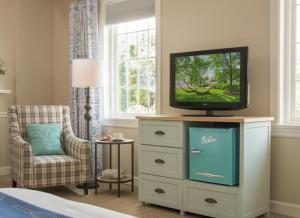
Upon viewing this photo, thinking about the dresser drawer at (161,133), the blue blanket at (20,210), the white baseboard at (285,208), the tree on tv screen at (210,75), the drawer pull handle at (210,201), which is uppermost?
the tree on tv screen at (210,75)

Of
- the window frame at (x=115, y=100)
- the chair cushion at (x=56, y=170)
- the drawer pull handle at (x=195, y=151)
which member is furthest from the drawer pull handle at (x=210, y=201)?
→ the chair cushion at (x=56, y=170)

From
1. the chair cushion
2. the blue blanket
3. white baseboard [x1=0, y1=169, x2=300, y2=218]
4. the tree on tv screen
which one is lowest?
white baseboard [x1=0, y1=169, x2=300, y2=218]

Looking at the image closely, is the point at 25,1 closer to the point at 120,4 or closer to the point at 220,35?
the point at 120,4

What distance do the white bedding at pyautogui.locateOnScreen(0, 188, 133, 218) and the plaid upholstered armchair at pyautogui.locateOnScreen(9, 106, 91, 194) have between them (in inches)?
78.5

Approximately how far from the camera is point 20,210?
148cm

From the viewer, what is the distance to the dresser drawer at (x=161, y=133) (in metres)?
3.29

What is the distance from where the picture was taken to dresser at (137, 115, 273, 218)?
A: 298 cm

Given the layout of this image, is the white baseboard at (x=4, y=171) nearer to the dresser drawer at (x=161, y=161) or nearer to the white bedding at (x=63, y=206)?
the dresser drawer at (x=161, y=161)

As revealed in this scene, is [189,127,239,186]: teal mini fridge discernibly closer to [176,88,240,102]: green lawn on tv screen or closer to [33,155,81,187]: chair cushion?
[176,88,240,102]: green lawn on tv screen

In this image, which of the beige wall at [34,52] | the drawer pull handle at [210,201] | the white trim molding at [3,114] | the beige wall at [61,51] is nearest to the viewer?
the drawer pull handle at [210,201]

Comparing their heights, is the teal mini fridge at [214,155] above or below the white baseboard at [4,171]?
above

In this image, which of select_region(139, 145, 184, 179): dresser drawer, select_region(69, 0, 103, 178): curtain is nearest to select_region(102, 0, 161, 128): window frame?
select_region(69, 0, 103, 178): curtain

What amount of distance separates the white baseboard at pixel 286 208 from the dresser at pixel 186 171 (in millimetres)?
131

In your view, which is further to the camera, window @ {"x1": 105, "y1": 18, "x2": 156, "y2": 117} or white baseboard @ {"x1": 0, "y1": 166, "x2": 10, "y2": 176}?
white baseboard @ {"x1": 0, "y1": 166, "x2": 10, "y2": 176}
